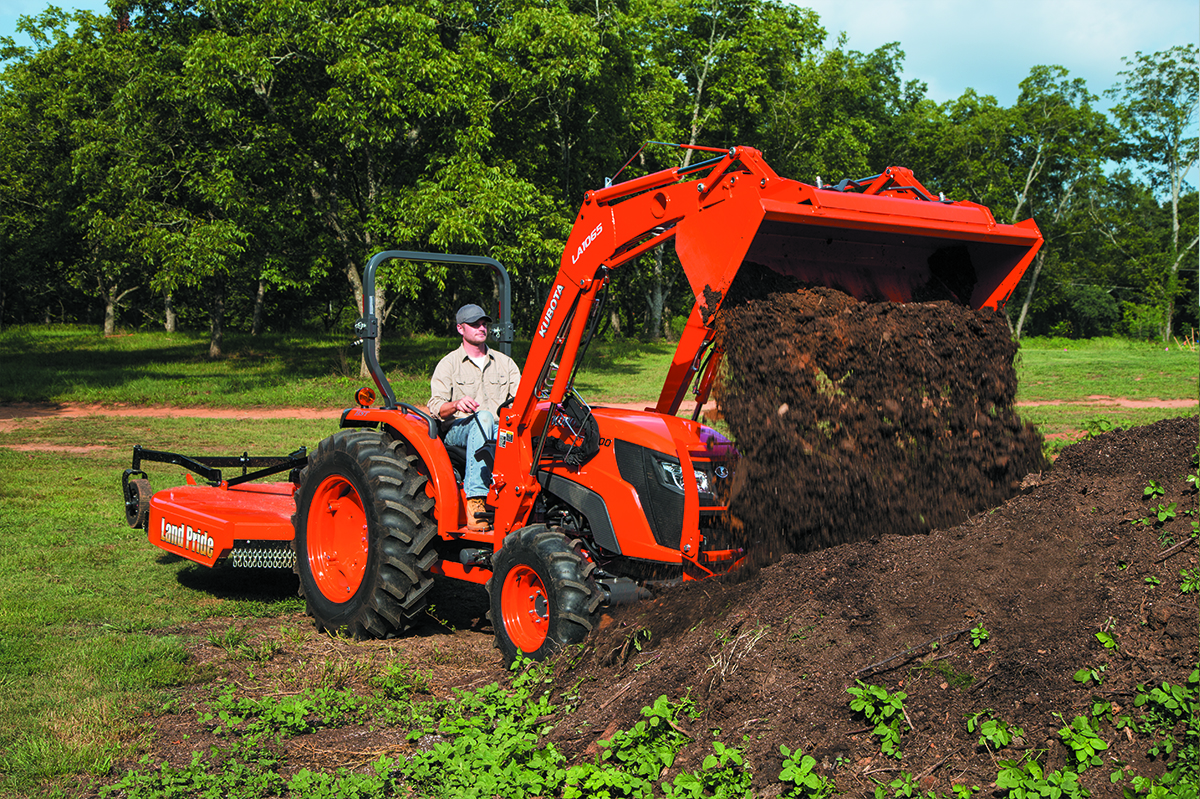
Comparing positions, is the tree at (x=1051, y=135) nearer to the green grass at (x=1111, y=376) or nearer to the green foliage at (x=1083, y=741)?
the green grass at (x=1111, y=376)

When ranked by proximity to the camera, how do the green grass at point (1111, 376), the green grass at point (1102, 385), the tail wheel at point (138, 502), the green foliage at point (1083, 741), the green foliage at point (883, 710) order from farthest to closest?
the green grass at point (1111, 376) → the green grass at point (1102, 385) → the tail wheel at point (138, 502) → the green foliage at point (883, 710) → the green foliage at point (1083, 741)

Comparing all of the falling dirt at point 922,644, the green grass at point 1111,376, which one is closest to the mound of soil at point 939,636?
the falling dirt at point 922,644

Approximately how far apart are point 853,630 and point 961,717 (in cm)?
59

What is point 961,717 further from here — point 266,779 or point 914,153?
point 914,153

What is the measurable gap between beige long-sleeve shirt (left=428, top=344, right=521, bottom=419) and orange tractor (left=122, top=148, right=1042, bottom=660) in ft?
0.65

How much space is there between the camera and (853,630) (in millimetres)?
3912

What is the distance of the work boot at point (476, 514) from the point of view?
18.9 feet

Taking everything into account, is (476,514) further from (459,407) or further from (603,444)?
(603,444)

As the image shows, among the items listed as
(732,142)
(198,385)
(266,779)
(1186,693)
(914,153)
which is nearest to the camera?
(1186,693)

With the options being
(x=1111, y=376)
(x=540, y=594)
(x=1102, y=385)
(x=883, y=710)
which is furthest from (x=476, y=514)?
(x=1111, y=376)

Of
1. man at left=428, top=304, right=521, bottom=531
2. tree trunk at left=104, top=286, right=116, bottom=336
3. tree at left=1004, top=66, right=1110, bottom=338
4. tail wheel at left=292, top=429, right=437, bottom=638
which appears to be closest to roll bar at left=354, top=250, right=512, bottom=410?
man at left=428, top=304, right=521, bottom=531

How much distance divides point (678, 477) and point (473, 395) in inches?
66.1

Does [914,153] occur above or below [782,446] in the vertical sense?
above

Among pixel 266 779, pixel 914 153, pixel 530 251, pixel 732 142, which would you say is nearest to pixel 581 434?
pixel 266 779
